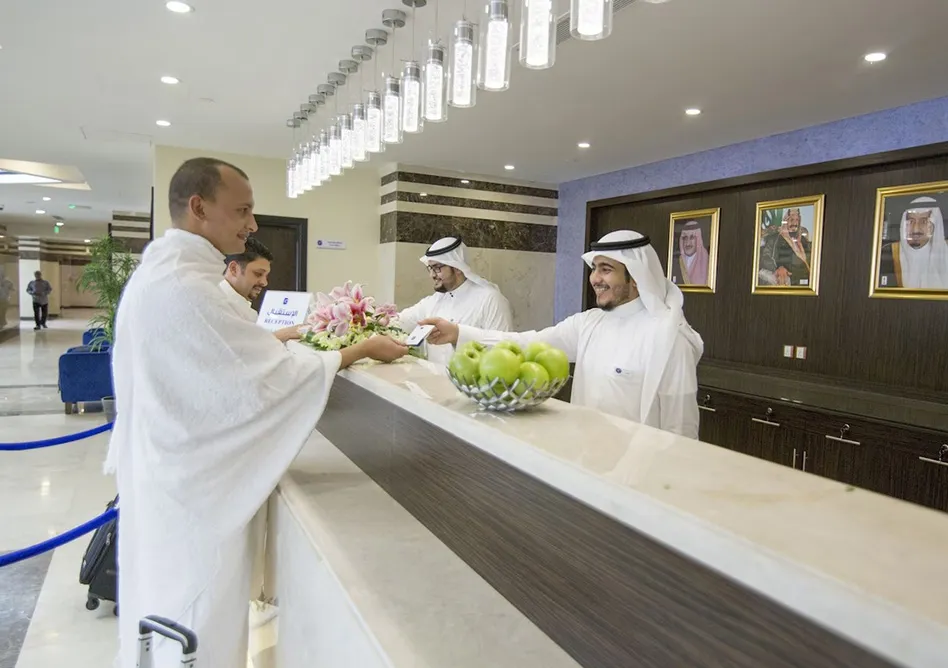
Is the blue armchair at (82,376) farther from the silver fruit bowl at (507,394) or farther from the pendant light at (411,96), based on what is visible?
the silver fruit bowl at (507,394)

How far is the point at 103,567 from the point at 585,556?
2.70m

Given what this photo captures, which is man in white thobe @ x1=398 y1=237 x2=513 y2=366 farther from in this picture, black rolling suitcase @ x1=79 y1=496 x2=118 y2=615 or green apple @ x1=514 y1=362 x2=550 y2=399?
green apple @ x1=514 y1=362 x2=550 y2=399

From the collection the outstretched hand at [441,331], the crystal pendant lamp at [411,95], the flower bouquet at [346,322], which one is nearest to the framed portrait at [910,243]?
the outstretched hand at [441,331]

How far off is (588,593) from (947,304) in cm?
413

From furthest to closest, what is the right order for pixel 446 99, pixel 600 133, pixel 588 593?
1. pixel 600 133
2. pixel 446 99
3. pixel 588 593

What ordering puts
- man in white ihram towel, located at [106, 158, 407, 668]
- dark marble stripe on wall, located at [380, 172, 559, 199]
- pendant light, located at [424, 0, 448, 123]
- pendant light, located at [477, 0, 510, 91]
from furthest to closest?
dark marble stripe on wall, located at [380, 172, 559, 199] < pendant light, located at [424, 0, 448, 123] < pendant light, located at [477, 0, 510, 91] < man in white ihram towel, located at [106, 158, 407, 668]

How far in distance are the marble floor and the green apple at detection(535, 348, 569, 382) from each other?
156 centimetres

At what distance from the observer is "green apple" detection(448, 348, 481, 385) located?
144cm

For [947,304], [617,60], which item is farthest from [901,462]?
[617,60]

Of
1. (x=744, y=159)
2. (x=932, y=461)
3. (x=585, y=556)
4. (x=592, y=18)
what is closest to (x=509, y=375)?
(x=585, y=556)

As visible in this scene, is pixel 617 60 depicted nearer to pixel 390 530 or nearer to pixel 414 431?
pixel 414 431

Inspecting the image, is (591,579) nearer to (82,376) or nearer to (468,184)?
(468,184)

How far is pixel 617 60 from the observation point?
3.60 meters

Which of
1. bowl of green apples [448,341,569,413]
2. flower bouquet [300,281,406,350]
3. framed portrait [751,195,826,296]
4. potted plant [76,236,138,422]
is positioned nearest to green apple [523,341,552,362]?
bowl of green apples [448,341,569,413]
